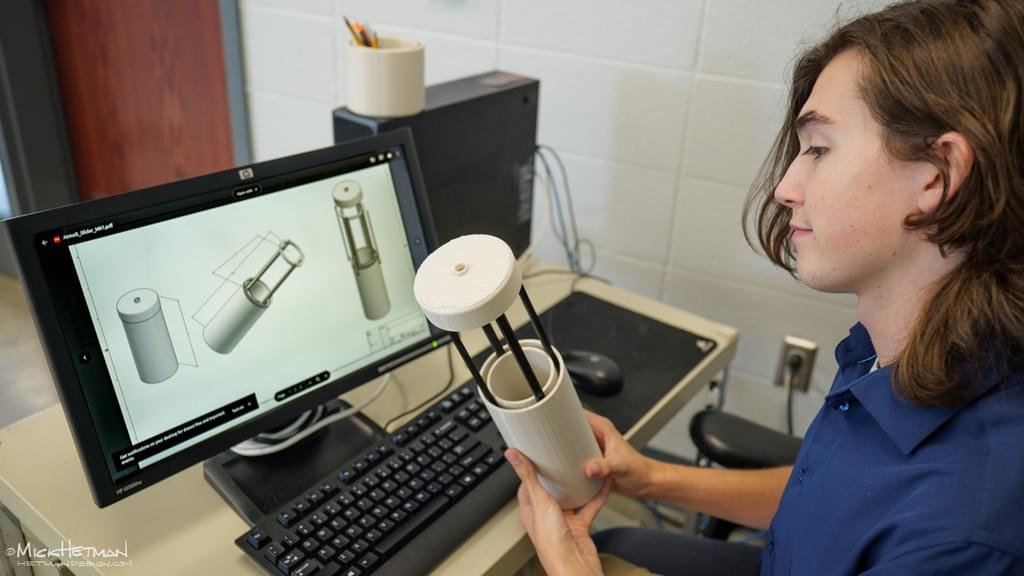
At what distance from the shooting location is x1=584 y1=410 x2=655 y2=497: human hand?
96 cm

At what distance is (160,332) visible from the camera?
32.1 inches

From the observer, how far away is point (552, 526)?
2.83 feet

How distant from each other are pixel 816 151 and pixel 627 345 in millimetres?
579

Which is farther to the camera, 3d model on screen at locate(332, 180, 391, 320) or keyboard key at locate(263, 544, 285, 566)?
3d model on screen at locate(332, 180, 391, 320)

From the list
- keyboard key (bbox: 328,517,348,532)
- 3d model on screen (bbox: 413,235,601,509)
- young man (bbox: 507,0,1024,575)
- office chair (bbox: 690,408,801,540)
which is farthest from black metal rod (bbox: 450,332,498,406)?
office chair (bbox: 690,408,801,540)

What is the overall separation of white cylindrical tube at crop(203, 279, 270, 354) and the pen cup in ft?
1.27

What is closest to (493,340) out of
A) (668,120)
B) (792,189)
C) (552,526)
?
(552,526)

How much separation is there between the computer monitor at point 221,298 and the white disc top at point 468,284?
0.83ft

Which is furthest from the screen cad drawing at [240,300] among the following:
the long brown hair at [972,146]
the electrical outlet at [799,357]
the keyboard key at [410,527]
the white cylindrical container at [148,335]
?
the electrical outlet at [799,357]

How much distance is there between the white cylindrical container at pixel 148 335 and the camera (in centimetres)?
→ 79

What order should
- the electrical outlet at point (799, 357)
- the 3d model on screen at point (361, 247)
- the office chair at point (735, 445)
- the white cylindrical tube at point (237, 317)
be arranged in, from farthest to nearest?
the electrical outlet at point (799, 357), the office chair at point (735, 445), the 3d model on screen at point (361, 247), the white cylindrical tube at point (237, 317)

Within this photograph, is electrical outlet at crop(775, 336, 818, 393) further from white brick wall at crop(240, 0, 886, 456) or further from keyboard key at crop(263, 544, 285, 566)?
keyboard key at crop(263, 544, 285, 566)

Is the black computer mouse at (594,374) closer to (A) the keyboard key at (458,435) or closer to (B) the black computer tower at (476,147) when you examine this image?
(A) the keyboard key at (458,435)

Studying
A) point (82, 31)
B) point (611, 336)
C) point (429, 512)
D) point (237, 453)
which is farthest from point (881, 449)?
point (82, 31)
